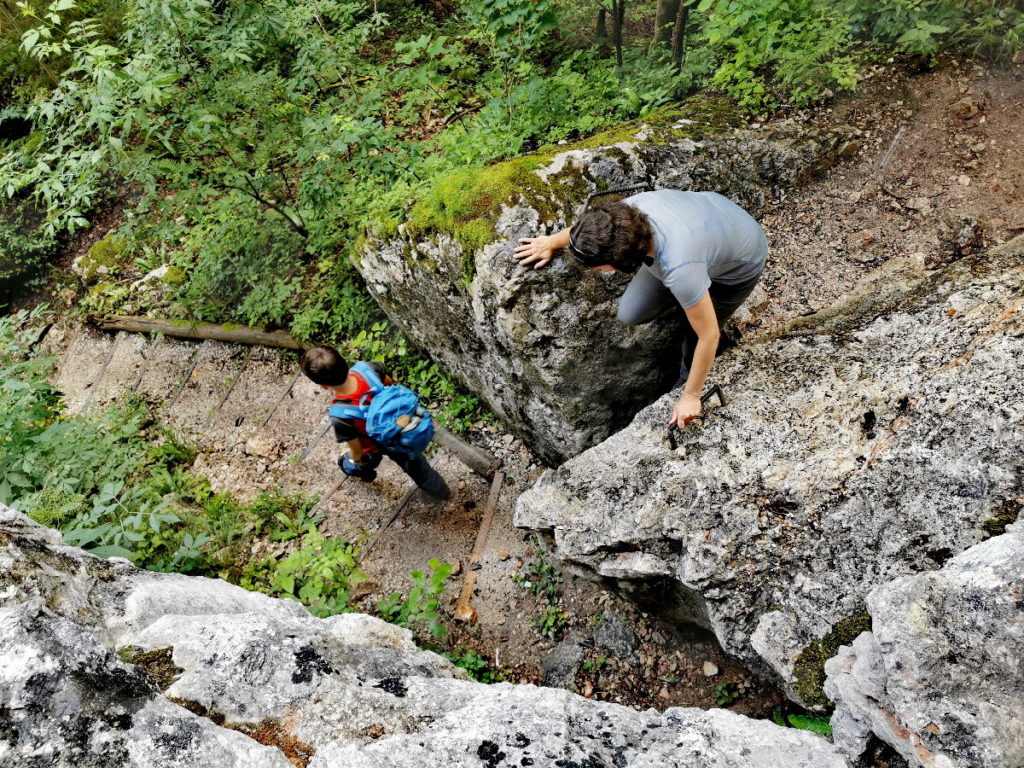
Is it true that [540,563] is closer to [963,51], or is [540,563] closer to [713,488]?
[713,488]

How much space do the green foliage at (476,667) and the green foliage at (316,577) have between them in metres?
0.98

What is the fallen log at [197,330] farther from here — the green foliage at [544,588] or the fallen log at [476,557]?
the green foliage at [544,588]

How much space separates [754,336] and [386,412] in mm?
2840

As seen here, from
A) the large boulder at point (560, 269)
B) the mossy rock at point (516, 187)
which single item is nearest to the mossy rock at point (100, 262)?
the large boulder at point (560, 269)

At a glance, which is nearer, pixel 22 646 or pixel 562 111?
pixel 22 646

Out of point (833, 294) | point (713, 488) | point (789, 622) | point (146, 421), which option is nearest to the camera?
point (789, 622)

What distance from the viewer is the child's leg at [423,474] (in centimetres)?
493

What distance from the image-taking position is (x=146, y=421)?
24.1 ft

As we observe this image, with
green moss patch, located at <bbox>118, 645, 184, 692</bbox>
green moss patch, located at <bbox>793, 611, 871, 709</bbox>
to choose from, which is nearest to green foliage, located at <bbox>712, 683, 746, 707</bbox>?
green moss patch, located at <bbox>793, 611, 871, 709</bbox>

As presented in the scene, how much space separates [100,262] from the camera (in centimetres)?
929

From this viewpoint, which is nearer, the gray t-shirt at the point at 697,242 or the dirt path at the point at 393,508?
the gray t-shirt at the point at 697,242

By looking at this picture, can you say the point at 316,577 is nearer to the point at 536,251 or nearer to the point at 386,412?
the point at 386,412

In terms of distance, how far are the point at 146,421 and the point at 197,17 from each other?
482cm

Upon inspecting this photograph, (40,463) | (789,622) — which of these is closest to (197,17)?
(40,463)
